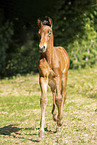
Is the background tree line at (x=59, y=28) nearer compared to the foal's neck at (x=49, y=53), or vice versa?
the foal's neck at (x=49, y=53)

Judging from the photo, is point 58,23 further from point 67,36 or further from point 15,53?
point 15,53

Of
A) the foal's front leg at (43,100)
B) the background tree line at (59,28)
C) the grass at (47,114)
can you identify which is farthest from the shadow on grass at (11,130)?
the background tree line at (59,28)

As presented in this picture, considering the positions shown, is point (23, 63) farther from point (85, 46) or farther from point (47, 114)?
point (47, 114)

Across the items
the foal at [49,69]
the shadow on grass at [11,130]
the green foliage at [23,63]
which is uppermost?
the foal at [49,69]

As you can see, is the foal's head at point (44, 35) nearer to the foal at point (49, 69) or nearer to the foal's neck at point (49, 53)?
the foal at point (49, 69)

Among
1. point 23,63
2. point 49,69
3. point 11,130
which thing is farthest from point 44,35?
point 23,63

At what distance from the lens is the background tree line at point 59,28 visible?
67.1 ft

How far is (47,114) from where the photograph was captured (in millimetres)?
10234

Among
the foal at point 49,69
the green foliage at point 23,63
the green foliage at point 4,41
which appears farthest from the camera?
the green foliage at point 4,41

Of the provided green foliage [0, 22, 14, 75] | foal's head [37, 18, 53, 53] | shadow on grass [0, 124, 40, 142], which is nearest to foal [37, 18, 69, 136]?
foal's head [37, 18, 53, 53]

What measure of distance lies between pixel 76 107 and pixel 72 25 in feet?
35.8

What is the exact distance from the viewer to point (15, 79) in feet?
61.9

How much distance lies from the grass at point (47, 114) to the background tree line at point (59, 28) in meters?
3.20

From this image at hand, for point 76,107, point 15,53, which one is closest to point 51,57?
point 76,107
